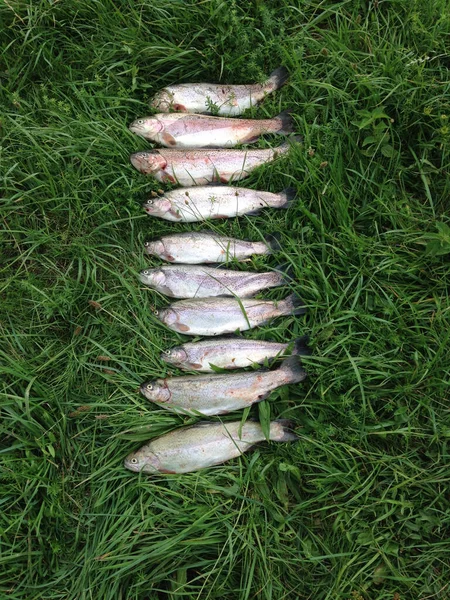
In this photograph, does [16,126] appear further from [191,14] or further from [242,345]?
[242,345]

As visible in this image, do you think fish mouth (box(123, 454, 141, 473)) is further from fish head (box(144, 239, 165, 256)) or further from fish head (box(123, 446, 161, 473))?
fish head (box(144, 239, 165, 256))

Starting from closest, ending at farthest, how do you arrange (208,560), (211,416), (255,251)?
1. (208,560)
2. (211,416)
3. (255,251)

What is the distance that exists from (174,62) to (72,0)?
96 cm

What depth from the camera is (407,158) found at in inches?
154

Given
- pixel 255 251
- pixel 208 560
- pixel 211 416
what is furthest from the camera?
pixel 255 251

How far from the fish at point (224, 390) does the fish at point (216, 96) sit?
2215 mm

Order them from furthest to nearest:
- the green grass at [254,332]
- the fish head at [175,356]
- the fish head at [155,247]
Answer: the fish head at [155,247] < the fish head at [175,356] < the green grass at [254,332]

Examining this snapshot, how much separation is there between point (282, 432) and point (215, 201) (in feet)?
6.01

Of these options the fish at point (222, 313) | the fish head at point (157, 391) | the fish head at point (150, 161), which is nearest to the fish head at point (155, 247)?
the fish at point (222, 313)

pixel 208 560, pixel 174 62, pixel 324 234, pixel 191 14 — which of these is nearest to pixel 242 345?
pixel 324 234

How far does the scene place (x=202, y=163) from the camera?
3941 millimetres

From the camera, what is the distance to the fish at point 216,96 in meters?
4.11

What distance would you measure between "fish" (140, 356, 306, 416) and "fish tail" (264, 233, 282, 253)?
2.89 ft

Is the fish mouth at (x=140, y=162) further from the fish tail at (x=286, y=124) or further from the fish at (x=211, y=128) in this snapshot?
the fish tail at (x=286, y=124)
